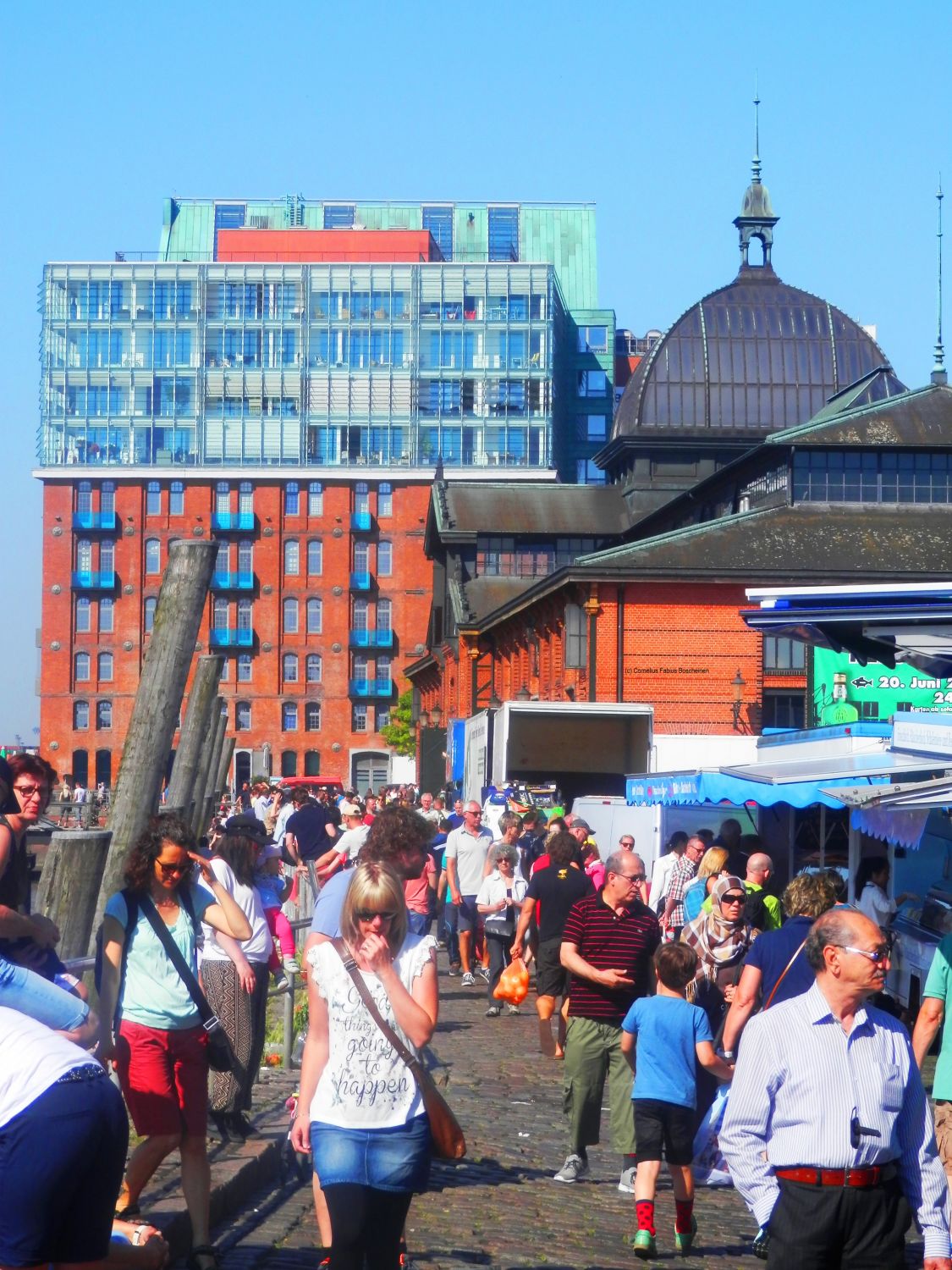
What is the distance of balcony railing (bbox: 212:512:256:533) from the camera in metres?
102

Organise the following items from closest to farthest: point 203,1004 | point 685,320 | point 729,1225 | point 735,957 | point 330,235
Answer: point 203,1004 → point 729,1225 → point 735,957 → point 685,320 → point 330,235

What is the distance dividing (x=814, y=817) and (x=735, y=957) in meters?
11.1

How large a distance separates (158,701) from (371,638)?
3680 inches

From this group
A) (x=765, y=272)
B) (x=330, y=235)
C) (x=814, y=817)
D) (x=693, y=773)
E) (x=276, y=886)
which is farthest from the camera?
(x=330, y=235)

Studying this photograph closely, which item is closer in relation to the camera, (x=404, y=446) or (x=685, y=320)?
(x=685, y=320)

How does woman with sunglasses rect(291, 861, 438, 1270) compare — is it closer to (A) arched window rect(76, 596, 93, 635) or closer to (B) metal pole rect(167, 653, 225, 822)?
(B) metal pole rect(167, 653, 225, 822)

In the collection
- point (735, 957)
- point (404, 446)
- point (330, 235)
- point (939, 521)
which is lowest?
point (735, 957)

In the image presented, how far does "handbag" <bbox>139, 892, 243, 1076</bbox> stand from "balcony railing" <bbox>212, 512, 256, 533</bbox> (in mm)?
95506

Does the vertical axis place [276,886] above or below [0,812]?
below

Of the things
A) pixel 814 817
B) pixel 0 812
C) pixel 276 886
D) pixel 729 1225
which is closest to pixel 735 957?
pixel 729 1225

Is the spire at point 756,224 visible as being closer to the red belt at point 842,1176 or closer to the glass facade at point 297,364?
the glass facade at point 297,364

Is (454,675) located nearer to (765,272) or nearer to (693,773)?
(765,272)

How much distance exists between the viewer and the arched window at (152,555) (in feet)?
336

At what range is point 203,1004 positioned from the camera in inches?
287
